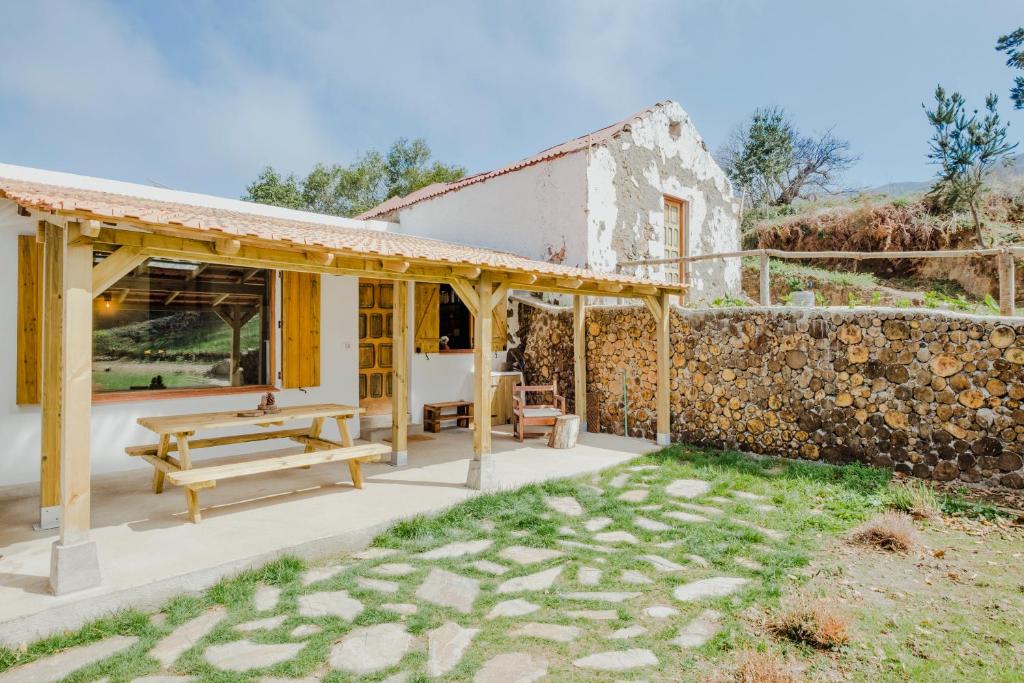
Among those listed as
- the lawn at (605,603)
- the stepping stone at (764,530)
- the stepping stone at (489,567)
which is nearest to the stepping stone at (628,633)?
the lawn at (605,603)

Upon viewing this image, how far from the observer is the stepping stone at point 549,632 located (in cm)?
294

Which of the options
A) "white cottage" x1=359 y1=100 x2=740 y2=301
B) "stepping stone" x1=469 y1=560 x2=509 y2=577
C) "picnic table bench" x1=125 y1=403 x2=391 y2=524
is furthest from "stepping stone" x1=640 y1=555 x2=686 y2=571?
"white cottage" x1=359 y1=100 x2=740 y2=301

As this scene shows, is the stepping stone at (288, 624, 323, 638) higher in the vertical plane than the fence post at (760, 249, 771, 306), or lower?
lower

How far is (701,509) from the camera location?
5133 mm

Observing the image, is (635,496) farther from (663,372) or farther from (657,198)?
(657,198)

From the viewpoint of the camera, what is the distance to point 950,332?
590 centimetres

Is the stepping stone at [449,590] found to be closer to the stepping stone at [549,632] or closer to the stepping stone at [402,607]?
the stepping stone at [402,607]

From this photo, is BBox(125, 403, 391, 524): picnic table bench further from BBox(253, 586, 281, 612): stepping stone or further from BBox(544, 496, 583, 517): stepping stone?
BBox(544, 496, 583, 517): stepping stone

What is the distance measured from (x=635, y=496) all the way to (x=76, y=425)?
4.52 meters

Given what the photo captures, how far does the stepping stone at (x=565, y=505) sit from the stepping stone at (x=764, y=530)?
1319 millimetres

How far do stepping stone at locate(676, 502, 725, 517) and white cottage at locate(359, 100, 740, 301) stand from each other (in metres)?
4.81

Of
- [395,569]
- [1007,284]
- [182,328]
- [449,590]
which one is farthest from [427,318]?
[1007,284]

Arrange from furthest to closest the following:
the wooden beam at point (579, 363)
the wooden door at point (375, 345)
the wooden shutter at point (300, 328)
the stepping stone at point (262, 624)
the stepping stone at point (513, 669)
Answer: the wooden beam at point (579, 363) < the wooden door at point (375, 345) < the wooden shutter at point (300, 328) < the stepping stone at point (262, 624) < the stepping stone at point (513, 669)

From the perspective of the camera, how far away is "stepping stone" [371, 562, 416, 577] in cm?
373
